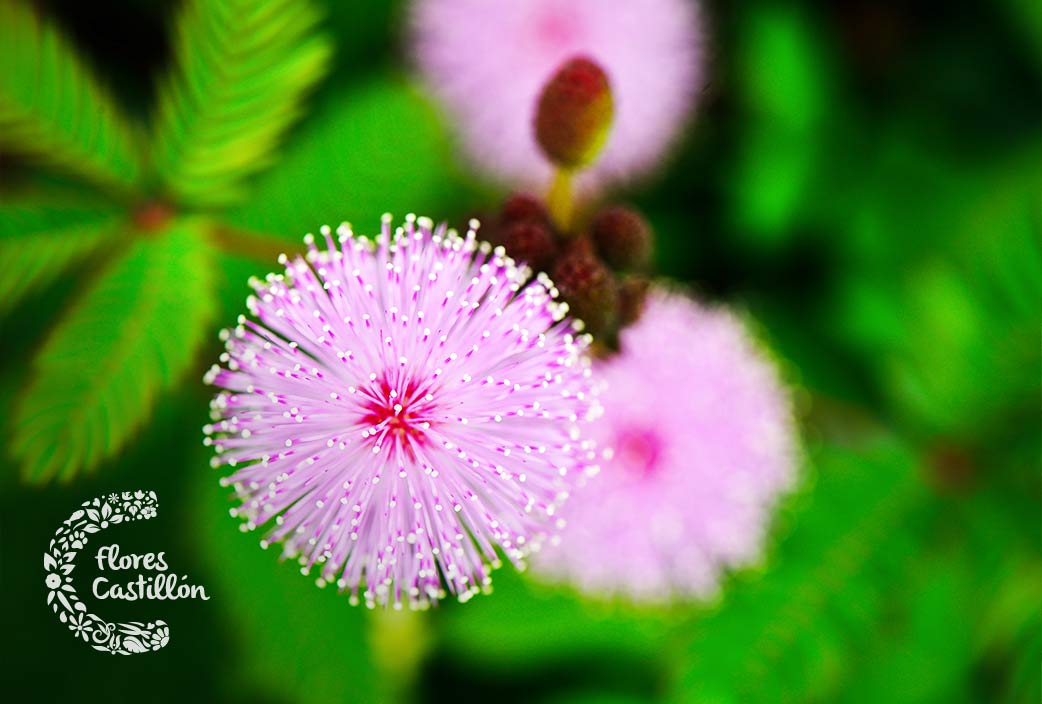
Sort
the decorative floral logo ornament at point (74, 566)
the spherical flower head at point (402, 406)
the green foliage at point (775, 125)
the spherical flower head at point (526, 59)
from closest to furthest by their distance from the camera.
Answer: the spherical flower head at point (402, 406), the decorative floral logo ornament at point (74, 566), the spherical flower head at point (526, 59), the green foliage at point (775, 125)

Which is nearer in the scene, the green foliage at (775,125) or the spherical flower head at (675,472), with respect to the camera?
the spherical flower head at (675,472)

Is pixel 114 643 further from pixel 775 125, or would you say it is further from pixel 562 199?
pixel 775 125

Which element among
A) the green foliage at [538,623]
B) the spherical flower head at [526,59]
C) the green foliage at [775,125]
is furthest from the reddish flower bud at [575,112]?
the green foliage at [775,125]

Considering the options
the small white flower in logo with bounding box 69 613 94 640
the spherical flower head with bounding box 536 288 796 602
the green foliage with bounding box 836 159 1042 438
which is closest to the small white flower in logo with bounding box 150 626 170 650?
the small white flower in logo with bounding box 69 613 94 640

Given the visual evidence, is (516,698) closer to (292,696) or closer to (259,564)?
(292,696)

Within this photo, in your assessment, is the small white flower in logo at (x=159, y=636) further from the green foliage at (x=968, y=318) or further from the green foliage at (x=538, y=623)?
the green foliage at (x=968, y=318)

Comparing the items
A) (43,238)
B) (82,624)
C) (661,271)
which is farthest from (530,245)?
(661,271)
